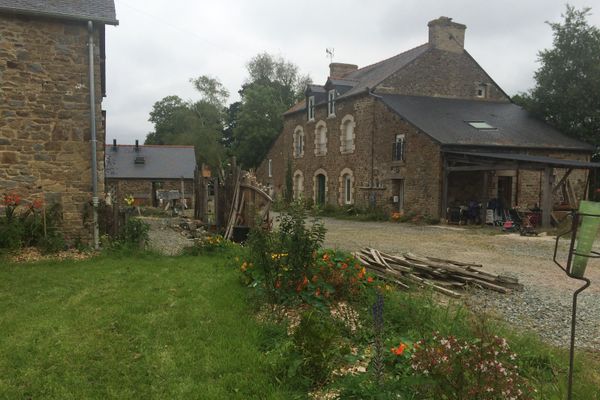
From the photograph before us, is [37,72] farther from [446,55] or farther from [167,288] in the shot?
[446,55]

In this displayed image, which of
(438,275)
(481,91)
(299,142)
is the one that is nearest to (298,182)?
(299,142)

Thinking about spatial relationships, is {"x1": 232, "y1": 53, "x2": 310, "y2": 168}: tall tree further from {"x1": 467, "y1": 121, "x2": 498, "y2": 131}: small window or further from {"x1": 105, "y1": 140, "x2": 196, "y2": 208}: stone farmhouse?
{"x1": 467, "y1": 121, "x2": 498, "y2": 131}: small window

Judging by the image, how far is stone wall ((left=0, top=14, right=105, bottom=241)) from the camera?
9203 millimetres

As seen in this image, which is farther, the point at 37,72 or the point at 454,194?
the point at 454,194

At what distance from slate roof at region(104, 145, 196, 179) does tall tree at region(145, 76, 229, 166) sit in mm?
13303

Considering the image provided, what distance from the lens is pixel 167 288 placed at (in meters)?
6.63

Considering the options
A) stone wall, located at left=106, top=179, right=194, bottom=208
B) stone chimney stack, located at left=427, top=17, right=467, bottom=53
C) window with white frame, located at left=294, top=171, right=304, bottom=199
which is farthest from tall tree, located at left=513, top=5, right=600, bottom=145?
stone wall, located at left=106, top=179, right=194, bottom=208

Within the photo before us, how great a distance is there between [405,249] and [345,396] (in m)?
8.87

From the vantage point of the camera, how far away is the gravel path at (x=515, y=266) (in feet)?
18.9

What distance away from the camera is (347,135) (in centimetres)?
2586

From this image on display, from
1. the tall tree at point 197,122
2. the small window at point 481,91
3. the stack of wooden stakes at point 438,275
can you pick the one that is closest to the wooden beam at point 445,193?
the small window at point 481,91

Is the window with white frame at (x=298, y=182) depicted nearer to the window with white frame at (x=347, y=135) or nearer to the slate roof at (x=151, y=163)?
the window with white frame at (x=347, y=135)

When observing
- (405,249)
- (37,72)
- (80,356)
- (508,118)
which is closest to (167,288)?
(80,356)

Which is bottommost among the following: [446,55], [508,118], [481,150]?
[481,150]
